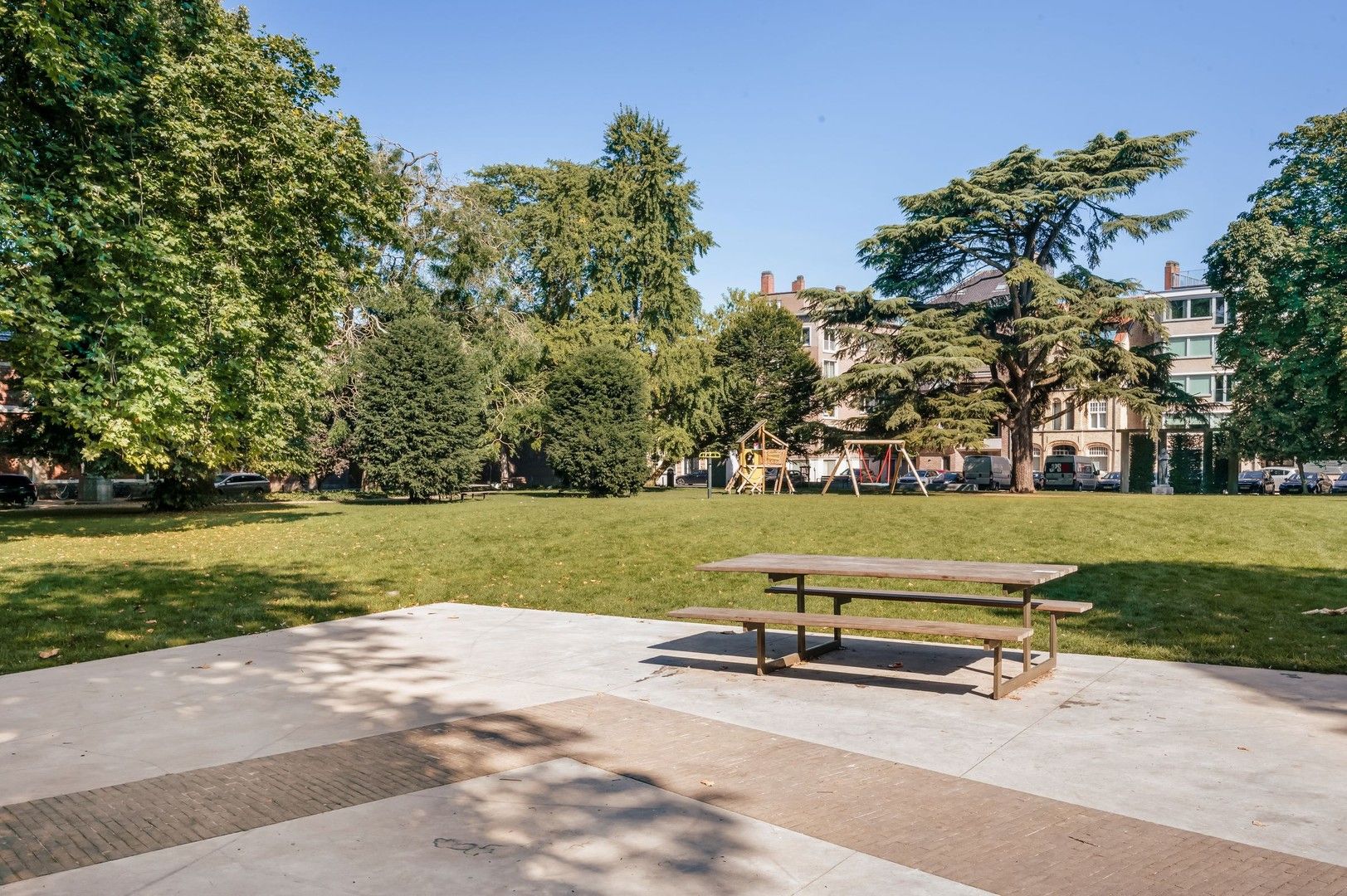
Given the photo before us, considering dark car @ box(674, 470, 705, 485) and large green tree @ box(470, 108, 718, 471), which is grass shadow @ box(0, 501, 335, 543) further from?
dark car @ box(674, 470, 705, 485)

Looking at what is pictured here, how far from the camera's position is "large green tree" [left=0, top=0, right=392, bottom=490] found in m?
19.6

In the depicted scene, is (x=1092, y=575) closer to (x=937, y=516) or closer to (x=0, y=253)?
(x=937, y=516)

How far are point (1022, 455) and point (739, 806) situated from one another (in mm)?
43261

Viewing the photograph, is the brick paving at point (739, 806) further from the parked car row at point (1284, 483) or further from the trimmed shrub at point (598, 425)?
the parked car row at point (1284, 483)

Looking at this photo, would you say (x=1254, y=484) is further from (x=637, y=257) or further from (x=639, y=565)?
(x=639, y=565)

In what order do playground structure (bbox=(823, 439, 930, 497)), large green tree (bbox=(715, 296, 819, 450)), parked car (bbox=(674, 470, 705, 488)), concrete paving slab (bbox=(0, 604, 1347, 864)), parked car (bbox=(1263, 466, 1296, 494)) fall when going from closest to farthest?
concrete paving slab (bbox=(0, 604, 1347, 864))
playground structure (bbox=(823, 439, 930, 497))
parked car (bbox=(1263, 466, 1296, 494))
large green tree (bbox=(715, 296, 819, 450))
parked car (bbox=(674, 470, 705, 488))

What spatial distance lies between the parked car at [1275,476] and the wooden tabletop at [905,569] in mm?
57488

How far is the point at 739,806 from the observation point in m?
4.77

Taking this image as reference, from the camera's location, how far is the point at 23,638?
9.56 meters

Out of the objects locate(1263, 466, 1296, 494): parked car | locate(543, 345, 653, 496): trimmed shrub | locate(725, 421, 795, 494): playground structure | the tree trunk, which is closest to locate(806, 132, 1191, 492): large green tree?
the tree trunk

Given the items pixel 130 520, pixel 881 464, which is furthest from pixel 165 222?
pixel 881 464

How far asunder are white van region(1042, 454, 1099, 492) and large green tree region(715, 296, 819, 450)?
15354 millimetres

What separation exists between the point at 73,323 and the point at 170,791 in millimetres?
19114

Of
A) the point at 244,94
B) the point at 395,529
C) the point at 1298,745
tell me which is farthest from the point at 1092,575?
the point at 244,94
